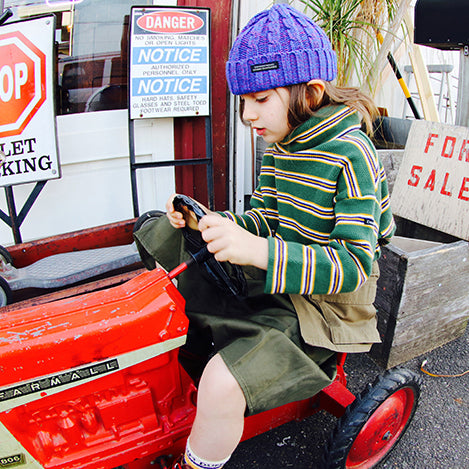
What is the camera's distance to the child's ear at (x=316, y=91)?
1.25 metres

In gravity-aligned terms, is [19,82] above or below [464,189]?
above

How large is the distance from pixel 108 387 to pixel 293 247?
0.68 m

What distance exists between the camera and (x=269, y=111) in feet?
4.20

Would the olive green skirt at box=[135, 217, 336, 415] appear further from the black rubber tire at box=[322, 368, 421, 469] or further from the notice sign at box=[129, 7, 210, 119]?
the notice sign at box=[129, 7, 210, 119]

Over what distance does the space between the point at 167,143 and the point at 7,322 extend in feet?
6.38

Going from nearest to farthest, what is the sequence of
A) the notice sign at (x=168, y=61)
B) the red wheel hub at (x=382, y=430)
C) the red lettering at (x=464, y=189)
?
the red wheel hub at (x=382, y=430) → the red lettering at (x=464, y=189) → the notice sign at (x=168, y=61)

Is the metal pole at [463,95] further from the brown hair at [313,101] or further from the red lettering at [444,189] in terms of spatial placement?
the brown hair at [313,101]

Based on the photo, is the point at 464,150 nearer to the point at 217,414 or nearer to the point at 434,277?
the point at 434,277

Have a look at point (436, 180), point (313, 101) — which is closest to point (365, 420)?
point (313, 101)

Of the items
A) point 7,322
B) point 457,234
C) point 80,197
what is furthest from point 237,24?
point 7,322

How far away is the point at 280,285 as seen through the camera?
3.72 feet

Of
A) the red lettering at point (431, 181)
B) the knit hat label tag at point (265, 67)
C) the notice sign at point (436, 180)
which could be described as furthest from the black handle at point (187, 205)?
the red lettering at point (431, 181)

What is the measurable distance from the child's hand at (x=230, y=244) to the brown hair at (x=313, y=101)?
41cm

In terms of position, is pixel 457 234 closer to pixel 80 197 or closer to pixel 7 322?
pixel 7 322
